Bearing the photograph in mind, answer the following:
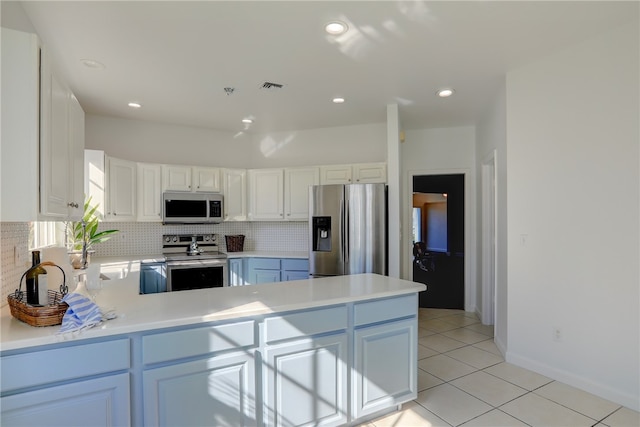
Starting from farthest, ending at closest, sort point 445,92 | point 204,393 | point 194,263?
point 194,263
point 445,92
point 204,393

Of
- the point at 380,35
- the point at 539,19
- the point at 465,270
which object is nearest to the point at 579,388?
the point at 465,270

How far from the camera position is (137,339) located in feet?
5.39

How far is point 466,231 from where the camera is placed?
5.11 m

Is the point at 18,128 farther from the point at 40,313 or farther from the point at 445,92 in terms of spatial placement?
the point at 445,92

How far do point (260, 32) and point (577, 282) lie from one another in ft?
10.1

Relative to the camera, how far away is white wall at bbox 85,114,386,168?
→ 4.59 metres

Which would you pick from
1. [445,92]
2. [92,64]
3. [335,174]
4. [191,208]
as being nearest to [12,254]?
[92,64]

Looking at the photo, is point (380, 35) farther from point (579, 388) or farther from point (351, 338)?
point (579, 388)

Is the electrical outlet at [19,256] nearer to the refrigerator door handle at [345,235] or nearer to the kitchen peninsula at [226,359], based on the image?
the kitchen peninsula at [226,359]

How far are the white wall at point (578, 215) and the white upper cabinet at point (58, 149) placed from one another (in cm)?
341

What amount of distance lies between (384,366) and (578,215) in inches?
76.8

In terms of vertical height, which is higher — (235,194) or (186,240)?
(235,194)

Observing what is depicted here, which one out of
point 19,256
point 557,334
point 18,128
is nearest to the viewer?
point 18,128

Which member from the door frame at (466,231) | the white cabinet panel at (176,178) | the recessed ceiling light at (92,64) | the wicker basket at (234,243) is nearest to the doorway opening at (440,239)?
the door frame at (466,231)
